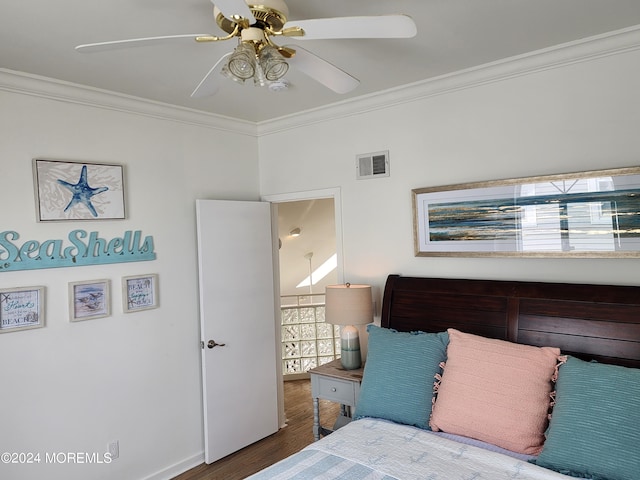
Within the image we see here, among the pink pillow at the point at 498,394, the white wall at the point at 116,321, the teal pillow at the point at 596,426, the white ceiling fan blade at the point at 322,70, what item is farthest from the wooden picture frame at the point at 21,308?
the teal pillow at the point at 596,426

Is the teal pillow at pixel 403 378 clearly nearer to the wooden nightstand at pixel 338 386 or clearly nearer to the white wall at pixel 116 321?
the wooden nightstand at pixel 338 386

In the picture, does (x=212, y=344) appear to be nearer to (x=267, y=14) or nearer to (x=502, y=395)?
(x=502, y=395)

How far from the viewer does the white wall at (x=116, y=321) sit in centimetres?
244

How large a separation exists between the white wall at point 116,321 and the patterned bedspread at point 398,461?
4.77 ft

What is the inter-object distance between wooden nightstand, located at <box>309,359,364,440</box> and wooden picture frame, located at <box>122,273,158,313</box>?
121cm

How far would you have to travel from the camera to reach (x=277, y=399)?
3734 millimetres

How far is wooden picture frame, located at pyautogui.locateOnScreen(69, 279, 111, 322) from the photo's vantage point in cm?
262

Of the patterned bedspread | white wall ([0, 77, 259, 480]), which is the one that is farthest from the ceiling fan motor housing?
the patterned bedspread

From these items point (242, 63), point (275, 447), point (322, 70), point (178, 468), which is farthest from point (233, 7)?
point (275, 447)

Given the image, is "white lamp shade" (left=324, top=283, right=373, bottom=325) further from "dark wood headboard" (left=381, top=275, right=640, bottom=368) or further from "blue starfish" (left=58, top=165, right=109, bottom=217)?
"blue starfish" (left=58, top=165, right=109, bottom=217)

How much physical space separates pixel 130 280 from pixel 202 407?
1114 millimetres

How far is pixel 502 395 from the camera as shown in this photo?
196cm

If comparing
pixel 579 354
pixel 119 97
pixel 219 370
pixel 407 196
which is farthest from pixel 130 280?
pixel 579 354

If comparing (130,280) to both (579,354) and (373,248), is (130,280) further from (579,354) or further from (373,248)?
(579,354)
